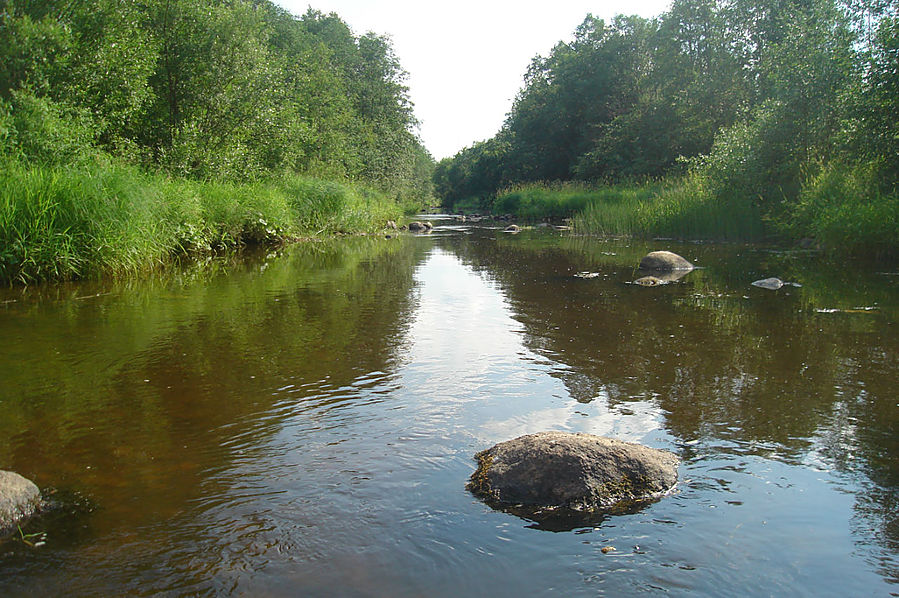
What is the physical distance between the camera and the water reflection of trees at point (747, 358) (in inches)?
161

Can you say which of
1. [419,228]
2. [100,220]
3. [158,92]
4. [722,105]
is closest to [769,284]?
[100,220]

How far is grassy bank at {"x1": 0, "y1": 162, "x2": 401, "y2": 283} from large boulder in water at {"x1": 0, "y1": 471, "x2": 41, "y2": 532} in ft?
27.0

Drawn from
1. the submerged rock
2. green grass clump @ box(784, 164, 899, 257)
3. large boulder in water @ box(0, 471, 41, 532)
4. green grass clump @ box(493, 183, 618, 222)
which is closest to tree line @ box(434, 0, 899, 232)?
green grass clump @ box(784, 164, 899, 257)

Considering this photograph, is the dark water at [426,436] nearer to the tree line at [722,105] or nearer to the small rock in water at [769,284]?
the small rock in water at [769,284]

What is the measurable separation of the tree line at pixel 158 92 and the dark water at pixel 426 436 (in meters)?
7.31

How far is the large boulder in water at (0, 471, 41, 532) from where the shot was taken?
2959 mm

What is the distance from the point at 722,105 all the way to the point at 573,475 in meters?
42.0

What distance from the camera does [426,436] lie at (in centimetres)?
418

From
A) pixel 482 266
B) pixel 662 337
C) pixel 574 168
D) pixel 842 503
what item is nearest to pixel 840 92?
pixel 482 266

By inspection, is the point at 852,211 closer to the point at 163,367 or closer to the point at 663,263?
the point at 663,263

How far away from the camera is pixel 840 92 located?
1603 cm

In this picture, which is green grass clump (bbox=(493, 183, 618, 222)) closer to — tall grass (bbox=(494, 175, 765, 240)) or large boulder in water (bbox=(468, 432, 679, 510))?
tall grass (bbox=(494, 175, 765, 240))

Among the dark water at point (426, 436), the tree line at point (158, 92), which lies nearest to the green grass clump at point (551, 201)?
the tree line at point (158, 92)

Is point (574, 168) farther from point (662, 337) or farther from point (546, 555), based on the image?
point (546, 555)
